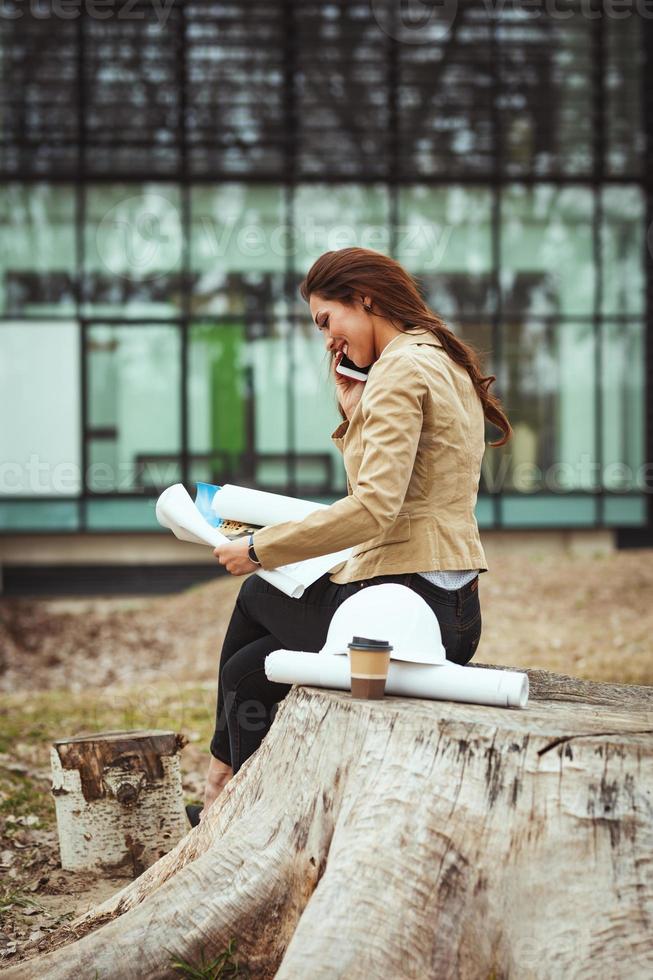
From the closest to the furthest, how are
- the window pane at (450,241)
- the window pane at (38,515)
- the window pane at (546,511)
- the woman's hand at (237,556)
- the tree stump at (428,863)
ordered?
the tree stump at (428,863) < the woman's hand at (237,556) < the window pane at (38,515) < the window pane at (546,511) < the window pane at (450,241)

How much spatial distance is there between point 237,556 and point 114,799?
5.12 ft

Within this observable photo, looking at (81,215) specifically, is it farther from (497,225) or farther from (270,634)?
(270,634)

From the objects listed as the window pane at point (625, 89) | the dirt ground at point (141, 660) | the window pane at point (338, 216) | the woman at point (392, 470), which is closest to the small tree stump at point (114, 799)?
the dirt ground at point (141, 660)

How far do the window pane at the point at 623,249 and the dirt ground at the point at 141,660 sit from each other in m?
3.66

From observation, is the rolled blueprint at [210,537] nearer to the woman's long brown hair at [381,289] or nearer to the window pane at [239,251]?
the woman's long brown hair at [381,289]

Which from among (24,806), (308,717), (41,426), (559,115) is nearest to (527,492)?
(559,115)

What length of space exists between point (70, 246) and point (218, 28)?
3.60 metres

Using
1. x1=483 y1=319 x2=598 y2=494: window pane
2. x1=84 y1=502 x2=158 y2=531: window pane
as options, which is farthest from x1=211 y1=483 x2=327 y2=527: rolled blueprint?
x1=483 y1=319 x2=598 y2=494: window pane

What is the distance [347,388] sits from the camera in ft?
11.5

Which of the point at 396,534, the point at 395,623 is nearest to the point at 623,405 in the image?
the point at 396,534

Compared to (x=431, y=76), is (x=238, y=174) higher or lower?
lower

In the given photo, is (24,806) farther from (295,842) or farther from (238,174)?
(238,174)

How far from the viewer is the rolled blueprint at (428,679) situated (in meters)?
2.87

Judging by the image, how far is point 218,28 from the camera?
605 inches
